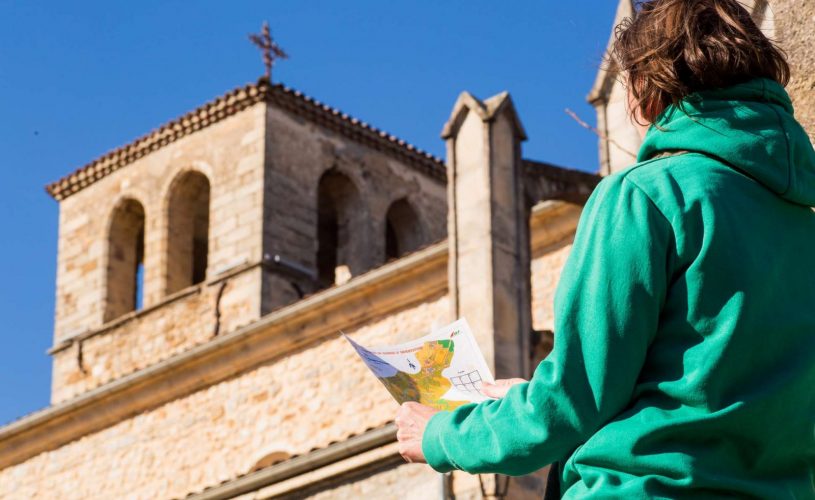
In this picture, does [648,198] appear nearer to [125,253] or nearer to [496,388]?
[496,388]

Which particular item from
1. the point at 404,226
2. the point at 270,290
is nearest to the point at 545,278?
the point at 270,290

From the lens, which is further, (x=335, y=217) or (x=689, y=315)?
(x=335, y=217)

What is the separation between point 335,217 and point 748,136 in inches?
979

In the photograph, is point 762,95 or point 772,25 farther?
point 772,25

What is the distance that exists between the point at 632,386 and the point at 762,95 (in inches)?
19.1

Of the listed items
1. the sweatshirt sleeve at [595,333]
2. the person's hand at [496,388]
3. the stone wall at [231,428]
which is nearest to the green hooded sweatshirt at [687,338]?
the sweatshirt sleeve at [595,333]

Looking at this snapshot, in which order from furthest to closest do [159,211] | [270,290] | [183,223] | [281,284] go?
[183,223], [159,211], [281,284], [270,290]

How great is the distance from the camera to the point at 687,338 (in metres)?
2.19

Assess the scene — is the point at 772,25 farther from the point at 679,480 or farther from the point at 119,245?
the point at 119,245

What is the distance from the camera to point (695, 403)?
6.99 ft

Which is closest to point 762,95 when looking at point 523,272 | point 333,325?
point 523,272

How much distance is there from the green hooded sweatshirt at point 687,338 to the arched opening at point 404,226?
2466 cm

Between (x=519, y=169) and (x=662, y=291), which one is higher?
(x=519, y=169)

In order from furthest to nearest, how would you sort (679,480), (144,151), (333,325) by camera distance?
(144,151) < (333,325) < (679,480)
